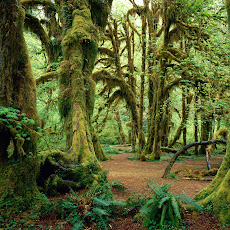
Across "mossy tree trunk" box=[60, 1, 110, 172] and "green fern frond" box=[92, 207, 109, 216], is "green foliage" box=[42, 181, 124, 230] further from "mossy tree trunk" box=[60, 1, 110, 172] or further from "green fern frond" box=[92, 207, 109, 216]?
"mossy tree trunk" box=[60, 1, 110, 172]

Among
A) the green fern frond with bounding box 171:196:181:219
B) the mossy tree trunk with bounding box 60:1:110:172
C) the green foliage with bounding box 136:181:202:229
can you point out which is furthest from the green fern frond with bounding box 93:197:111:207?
the mossy tree trunk with bounding box 60:1:110:172

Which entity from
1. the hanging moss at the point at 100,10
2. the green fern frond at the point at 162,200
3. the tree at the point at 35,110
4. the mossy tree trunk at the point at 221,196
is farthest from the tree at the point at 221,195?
the hanging moss at the point at 100,10

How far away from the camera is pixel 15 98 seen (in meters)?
4.53

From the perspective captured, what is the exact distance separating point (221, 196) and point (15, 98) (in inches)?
180

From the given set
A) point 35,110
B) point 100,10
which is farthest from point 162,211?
point 100,10

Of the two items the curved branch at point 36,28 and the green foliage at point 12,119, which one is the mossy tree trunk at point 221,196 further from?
the curved branch at point 36,28

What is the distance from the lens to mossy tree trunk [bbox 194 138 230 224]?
3355mm

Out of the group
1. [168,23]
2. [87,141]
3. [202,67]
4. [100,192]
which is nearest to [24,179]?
[100,192]

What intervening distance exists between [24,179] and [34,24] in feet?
27.9

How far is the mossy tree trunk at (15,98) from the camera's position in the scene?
411 centimetres

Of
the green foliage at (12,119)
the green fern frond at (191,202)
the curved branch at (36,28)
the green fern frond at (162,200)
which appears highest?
the curved branch at (36,28)

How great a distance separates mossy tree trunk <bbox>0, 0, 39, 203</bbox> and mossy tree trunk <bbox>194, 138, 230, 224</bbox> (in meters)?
3.55

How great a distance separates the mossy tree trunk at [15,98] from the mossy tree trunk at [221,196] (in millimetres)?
3547

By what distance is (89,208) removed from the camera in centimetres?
384
